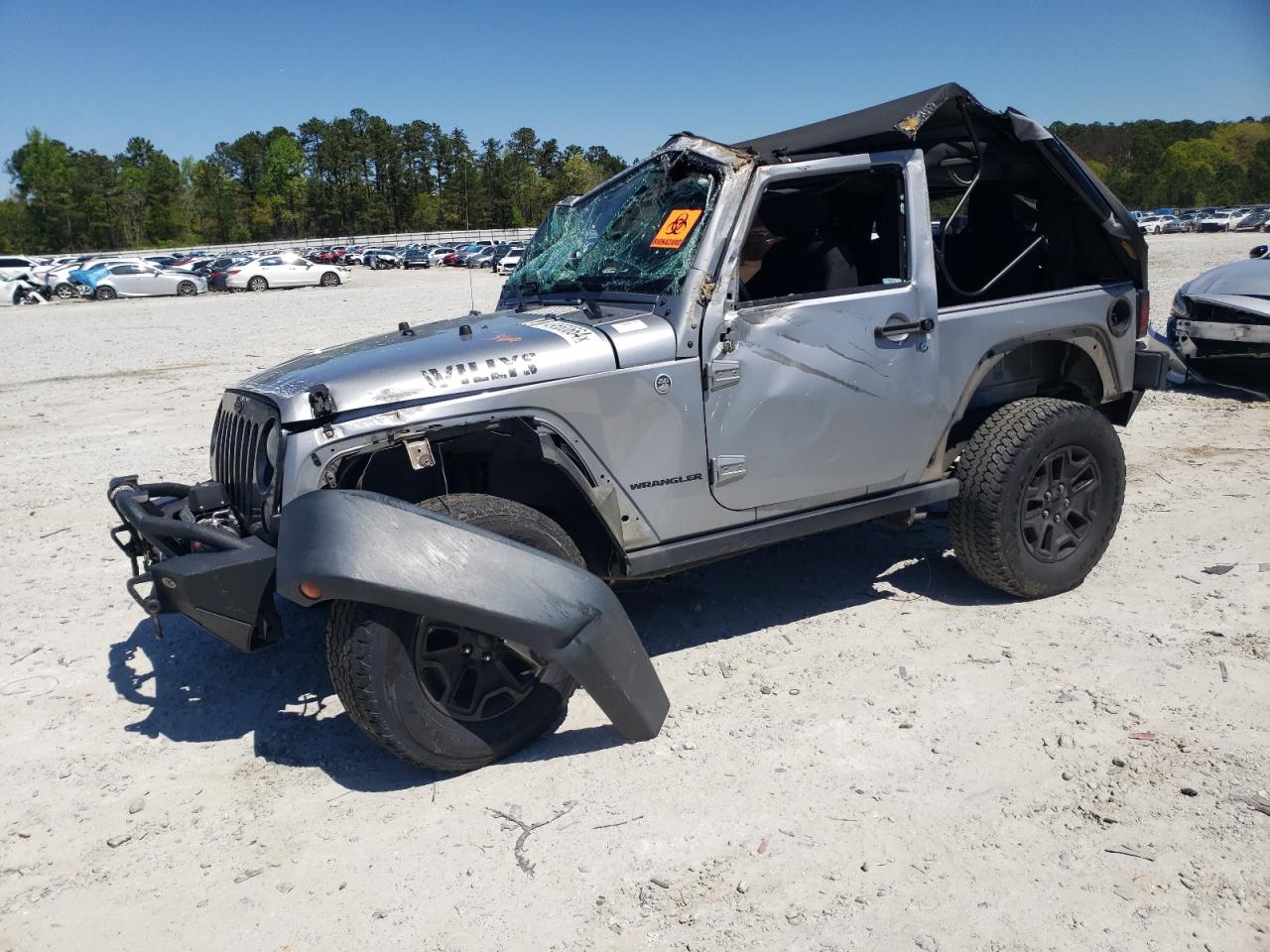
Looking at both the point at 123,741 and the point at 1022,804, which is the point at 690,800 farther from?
the point at 123,741

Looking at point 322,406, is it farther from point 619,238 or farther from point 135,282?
point 135,282

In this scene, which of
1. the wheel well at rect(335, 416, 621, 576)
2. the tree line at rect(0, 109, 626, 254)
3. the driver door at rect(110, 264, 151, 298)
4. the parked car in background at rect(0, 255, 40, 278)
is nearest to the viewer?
the wheel well at rect(335, 416, 621, 576)

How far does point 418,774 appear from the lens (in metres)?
3.42

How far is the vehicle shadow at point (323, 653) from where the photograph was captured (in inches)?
142

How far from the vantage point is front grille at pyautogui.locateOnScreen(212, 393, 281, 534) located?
3277 millimetres

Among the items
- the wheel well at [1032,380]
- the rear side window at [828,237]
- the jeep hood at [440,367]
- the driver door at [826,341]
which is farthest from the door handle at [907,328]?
the jeep hood at [440,367]

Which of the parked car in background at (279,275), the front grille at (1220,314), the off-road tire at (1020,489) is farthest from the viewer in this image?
the parked car in background at (279,275)

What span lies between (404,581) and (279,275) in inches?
1425

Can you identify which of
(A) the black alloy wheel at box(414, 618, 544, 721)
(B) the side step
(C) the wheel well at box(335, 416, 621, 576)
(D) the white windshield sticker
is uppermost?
(D) the white windshield sticker

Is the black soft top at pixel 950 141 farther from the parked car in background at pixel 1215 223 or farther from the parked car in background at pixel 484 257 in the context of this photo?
the parked car in background at pixel 1215 223

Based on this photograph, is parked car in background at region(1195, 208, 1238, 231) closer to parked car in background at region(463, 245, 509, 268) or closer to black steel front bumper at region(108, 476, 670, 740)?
parked car in background at region(463, 245, 509, 268)

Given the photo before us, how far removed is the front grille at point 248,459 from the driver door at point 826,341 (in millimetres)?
1629

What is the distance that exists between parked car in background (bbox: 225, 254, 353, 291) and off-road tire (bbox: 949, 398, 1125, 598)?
115ft

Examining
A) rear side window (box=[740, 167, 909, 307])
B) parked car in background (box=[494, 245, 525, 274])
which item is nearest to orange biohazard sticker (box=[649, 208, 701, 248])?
rear side window (box=[740, 167, 909, 307])
